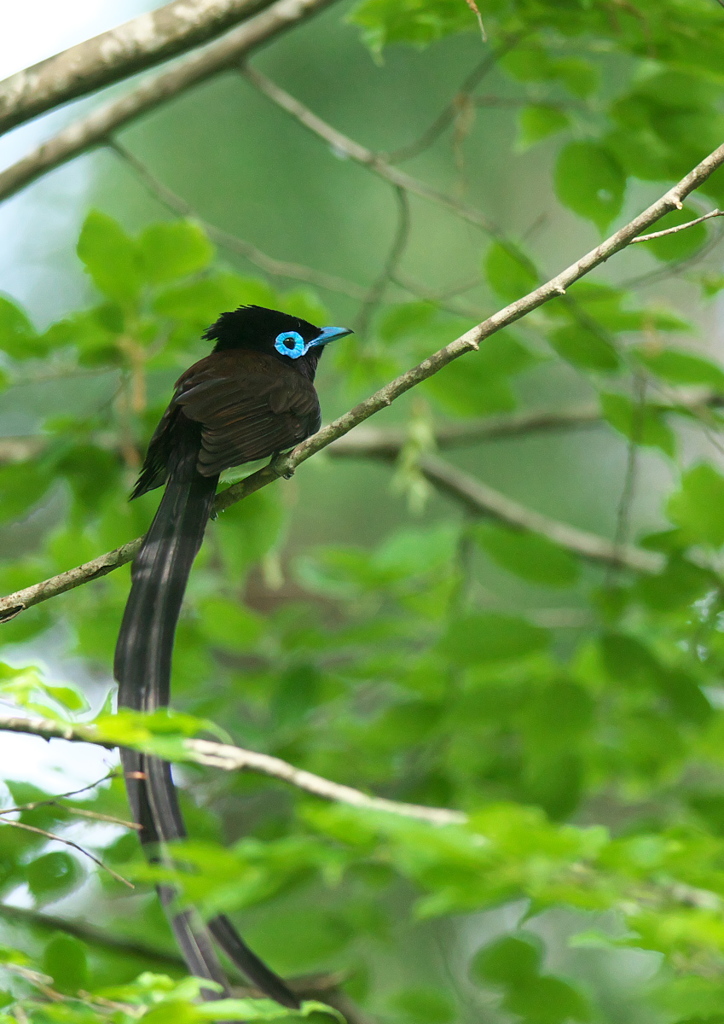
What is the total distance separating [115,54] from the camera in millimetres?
2057

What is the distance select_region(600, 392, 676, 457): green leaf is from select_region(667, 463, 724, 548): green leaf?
18 cm

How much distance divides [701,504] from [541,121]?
3.63ft

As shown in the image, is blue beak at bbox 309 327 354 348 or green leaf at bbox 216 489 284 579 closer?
blue beak at bbox 309 327 354 348

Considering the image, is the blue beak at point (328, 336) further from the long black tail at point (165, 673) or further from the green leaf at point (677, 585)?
the green leaf at point (677, 585)

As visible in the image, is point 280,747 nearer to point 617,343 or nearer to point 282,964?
point 282,964

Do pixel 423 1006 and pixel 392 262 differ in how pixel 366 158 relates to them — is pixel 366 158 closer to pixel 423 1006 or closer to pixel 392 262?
pixel 392 262

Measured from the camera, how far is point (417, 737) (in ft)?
9.45

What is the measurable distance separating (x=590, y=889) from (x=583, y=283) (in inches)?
63.0

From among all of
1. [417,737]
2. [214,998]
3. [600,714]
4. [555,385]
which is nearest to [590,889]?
[214,998]

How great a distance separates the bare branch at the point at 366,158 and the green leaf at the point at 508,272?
0.08m

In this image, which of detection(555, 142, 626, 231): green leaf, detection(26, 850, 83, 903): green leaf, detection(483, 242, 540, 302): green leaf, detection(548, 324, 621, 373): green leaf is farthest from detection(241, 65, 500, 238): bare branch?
detection(26, 850, 83, 903): green leaf

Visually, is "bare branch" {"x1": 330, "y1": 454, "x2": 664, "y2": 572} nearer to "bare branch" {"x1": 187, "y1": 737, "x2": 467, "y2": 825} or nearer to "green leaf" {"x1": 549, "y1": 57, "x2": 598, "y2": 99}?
"green leaf" {"x1": 549, "y1": 57, "x2": 598, "y2": 99}

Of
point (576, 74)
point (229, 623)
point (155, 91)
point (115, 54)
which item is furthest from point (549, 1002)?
point (155, 91)

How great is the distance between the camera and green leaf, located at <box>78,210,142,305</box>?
2.46 m
